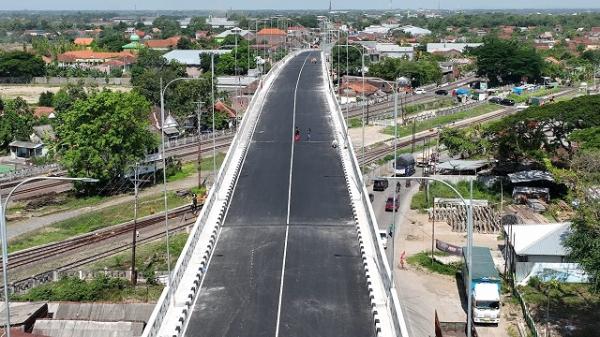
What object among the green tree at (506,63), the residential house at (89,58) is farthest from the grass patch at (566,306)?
the residential house at (89,58)

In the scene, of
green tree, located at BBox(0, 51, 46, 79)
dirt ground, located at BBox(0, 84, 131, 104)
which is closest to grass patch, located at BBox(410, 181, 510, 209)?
dirt ground, located at BBox(0, 84, 131, 104)

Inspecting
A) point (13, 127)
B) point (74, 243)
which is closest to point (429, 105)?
point (13, 127)

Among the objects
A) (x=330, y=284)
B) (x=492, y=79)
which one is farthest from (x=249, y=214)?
(x=492, y=79)

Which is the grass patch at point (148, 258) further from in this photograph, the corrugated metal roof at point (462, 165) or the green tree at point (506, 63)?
the green tree at point (506, 63)

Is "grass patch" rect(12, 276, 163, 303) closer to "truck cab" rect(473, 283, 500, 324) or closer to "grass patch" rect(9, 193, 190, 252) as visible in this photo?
"grass patch" rect(9, 193, 190, 252)

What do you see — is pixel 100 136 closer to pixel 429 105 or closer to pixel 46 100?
pixel 46 100

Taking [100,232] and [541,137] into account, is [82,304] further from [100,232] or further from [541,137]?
[541,137]
